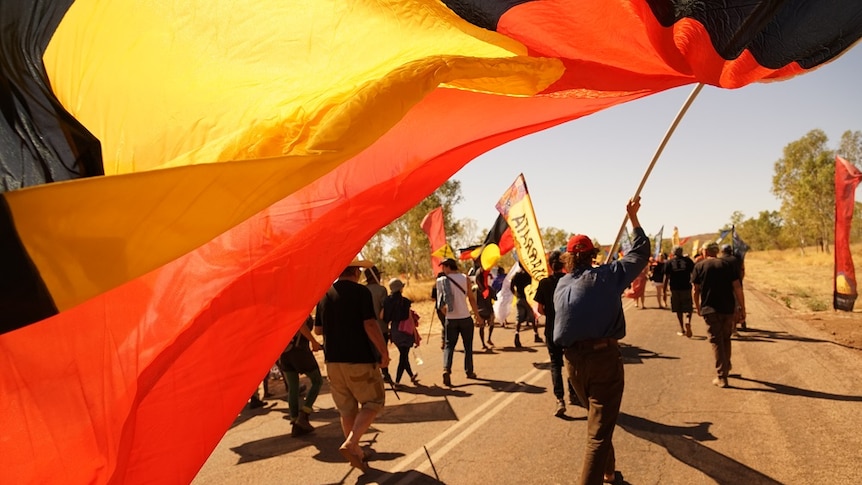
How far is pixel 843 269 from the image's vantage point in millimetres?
11875

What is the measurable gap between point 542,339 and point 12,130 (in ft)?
39.8

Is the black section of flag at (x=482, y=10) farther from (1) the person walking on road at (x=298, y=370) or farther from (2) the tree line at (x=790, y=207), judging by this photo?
(2) the tree line at (x=790, y=207)

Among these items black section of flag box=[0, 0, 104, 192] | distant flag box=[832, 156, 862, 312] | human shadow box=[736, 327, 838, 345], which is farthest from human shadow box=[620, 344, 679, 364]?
black section of flag box=[0, 0, 104, 192]

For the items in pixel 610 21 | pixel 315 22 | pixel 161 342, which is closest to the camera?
pixel 161 342

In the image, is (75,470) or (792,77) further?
(792,77)

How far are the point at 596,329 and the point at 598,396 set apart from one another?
1.76 ft

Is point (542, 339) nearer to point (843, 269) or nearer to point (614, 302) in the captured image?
point (843, 269)

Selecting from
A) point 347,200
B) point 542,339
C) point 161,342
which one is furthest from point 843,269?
point 161,342

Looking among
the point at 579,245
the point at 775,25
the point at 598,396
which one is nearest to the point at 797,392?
the point at 598,396

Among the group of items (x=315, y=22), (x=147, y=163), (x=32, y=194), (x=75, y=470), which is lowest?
(x=75, y=470)

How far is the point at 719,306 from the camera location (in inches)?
293

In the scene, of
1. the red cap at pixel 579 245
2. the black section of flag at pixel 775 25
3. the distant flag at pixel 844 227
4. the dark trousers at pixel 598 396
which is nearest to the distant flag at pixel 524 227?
the red cap at pixel 579 245

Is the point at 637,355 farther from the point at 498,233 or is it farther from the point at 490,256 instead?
the point at 498,233

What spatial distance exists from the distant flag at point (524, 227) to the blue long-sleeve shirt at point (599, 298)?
4.38m
